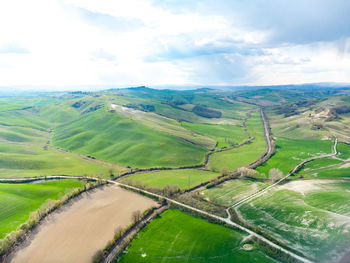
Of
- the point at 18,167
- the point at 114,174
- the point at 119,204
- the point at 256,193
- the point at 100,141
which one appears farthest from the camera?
the point at 100,141

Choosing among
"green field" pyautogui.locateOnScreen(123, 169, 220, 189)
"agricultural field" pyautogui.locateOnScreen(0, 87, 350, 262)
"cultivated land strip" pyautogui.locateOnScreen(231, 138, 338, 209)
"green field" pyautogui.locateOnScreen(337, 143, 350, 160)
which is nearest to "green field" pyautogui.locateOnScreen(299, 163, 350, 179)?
"agricultural field" pyautogui.locateOnScreen(0, 87, 350, 262)

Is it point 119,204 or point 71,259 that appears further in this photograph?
point 119,204

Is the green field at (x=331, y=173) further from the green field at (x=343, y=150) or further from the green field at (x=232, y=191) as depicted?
the green field at (x=232, y=191)

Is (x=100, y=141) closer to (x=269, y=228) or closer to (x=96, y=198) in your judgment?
(x=96, y=198)

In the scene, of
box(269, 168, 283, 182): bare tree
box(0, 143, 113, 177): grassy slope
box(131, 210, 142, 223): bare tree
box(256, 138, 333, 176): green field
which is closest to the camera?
box(131, 210, 142, 223): bare tree

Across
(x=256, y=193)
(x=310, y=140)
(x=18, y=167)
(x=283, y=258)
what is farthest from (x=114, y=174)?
(x=310, y=140)

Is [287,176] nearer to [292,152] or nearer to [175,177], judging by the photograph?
[292,152]

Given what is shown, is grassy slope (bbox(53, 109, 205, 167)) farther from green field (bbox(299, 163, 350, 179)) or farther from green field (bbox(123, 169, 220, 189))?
green field (bbox(299, 163, 350, 179))
